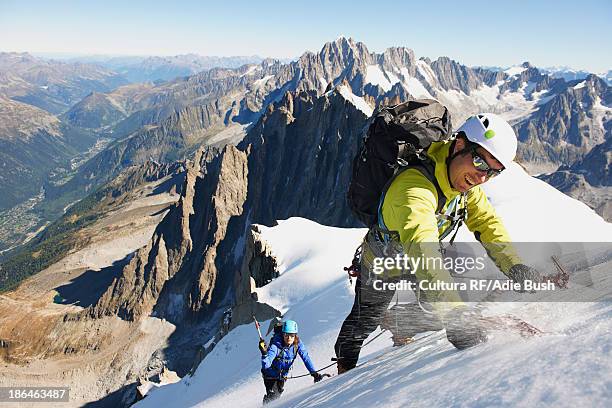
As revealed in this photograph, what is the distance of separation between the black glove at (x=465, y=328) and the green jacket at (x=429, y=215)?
0.93 ft

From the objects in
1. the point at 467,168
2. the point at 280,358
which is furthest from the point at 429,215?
the point at 280,358

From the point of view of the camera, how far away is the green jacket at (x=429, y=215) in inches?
170

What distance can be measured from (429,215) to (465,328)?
1.41 m

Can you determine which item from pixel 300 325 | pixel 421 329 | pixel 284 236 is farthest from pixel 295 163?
pixel 421 329

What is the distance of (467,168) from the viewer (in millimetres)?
4855

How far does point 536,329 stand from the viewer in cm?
441

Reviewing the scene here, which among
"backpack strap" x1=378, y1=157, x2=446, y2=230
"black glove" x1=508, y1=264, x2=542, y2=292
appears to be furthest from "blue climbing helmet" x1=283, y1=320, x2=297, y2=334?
"black glove" x1=508, y1=264, x2=542, y2=292

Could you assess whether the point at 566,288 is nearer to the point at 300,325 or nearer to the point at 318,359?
the point at 318,359

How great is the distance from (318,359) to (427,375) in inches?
410

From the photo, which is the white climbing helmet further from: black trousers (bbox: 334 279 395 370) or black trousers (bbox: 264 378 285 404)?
black trousers (bbox: 264 378 285 404)

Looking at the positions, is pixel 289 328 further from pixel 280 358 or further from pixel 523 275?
pixel 523 275

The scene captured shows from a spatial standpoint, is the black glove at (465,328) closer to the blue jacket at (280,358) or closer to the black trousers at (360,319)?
the black trousers at (360,319)

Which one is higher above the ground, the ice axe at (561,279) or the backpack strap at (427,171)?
the backpack strap at (427,171)

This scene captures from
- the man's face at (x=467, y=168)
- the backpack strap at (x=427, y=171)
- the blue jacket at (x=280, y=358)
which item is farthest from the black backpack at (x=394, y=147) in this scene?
the blue jacket at (x=280, y=358)
